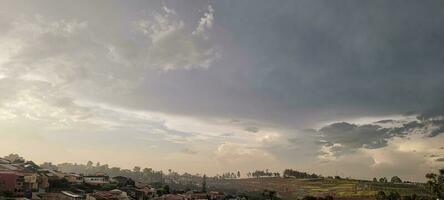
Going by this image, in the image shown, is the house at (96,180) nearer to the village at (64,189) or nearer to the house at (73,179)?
the village at (64,189)

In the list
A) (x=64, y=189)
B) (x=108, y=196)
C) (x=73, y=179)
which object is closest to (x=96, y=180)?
(x=73, y=179)

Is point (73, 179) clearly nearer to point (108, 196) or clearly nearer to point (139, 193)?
point (139, 193)

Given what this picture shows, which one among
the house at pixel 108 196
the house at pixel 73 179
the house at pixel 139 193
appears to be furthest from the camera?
the house at pixel 73 179

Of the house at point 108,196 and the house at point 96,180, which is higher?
the house at point 96,180

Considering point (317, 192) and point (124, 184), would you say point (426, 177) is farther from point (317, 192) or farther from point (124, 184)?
point (317, 192)

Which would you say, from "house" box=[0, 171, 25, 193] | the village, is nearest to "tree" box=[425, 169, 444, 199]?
the village

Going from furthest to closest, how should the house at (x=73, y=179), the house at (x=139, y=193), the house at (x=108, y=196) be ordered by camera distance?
the house at (x=73, y=179), the house at (x=139, y=193), the house at (x=108, y=196)

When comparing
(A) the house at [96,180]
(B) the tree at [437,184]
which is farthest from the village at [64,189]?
(B) the tree at [437,184]

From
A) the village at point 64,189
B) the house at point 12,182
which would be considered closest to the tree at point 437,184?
the village at point 64,189

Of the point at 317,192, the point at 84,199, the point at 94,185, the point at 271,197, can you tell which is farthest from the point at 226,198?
the point at 317,192

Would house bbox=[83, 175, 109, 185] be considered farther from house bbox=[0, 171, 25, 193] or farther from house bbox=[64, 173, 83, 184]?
house bbox=[0, 171, 25, 193]

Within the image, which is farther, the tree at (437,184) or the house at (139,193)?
the house at (139,193)

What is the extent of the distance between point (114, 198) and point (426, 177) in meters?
69.7

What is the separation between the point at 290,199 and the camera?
176m
